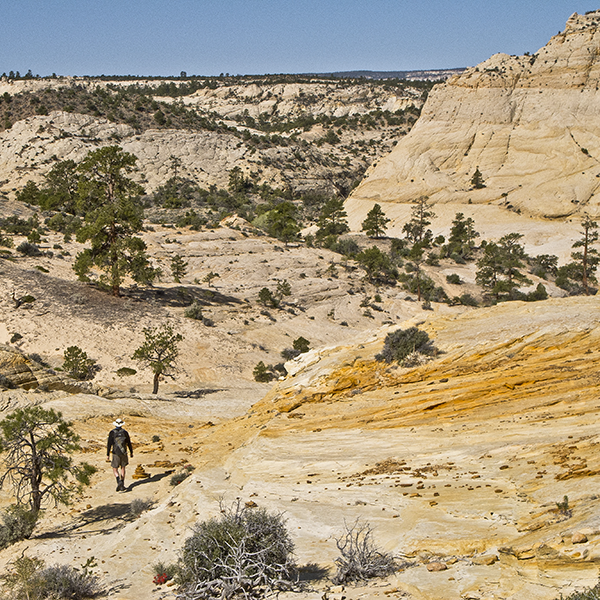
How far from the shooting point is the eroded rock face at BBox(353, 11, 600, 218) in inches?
2724

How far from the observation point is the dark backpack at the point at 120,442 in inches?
496

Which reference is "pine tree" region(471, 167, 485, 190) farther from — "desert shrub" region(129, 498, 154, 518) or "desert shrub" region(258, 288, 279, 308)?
"desert shrub" region(129, 498, 154, 518)

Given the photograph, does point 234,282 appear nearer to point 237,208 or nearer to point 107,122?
point 237,208

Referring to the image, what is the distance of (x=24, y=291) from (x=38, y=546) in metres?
30.2

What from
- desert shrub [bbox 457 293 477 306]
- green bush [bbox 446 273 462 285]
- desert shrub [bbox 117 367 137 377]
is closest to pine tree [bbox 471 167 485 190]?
green bush [bbox 446 273 462 285]

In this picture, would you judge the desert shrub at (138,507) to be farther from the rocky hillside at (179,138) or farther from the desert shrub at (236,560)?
the rocky hillside at (179,138)

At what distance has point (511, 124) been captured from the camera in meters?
76.4

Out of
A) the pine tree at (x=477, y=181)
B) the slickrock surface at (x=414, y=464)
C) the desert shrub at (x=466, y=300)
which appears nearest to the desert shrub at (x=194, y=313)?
A: the slickrock surface at (x=414, y=464)

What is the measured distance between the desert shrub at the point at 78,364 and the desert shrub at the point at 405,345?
58.0 feet

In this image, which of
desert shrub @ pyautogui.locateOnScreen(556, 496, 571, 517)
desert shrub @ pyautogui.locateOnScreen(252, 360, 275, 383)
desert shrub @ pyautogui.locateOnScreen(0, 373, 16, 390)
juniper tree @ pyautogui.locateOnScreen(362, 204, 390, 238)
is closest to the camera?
desert shrub @ pyautogui.locateOnScreen(556, 496, 571, 517)

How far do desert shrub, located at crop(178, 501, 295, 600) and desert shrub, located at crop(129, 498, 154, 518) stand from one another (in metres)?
3.39

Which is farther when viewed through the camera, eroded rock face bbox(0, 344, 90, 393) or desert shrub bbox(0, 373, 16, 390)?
eroded rock face bbox(0, 344, 90, 393)

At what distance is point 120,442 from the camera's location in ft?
42.3

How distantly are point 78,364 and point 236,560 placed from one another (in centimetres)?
2447
